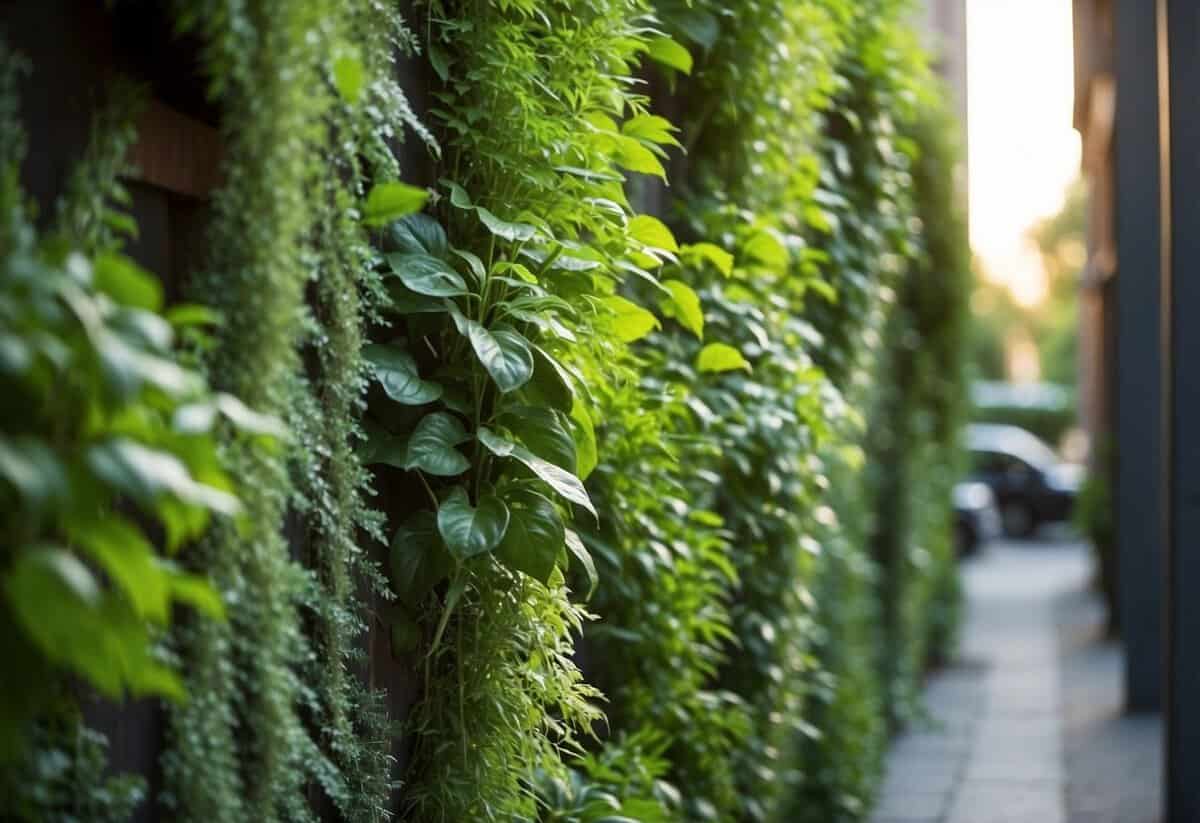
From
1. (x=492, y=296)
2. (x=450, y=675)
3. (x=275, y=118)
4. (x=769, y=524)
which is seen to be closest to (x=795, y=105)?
(x=769, y=524)

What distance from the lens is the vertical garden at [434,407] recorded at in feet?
4.47

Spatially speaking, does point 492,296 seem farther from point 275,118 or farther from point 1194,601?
point 1194,601

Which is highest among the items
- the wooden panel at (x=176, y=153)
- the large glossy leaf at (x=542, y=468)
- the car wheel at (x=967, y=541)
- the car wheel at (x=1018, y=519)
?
the wooden panel at (x=176, y=153)

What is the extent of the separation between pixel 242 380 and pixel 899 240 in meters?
3.43

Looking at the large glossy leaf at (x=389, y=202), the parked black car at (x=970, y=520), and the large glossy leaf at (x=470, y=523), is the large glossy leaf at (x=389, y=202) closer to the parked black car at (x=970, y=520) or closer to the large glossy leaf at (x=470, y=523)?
the large glossy leaf at (x=470, y=523)

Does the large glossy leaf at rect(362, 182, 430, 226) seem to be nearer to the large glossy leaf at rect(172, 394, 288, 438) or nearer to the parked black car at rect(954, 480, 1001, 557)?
the large glossy leaf at rect(172, 394, 288, 438)

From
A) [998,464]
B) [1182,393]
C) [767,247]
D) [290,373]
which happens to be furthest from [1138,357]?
[998,464]

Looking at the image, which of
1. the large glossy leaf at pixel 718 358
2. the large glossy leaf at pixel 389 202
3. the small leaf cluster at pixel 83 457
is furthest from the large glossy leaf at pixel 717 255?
the small leaf cluster at pixel 83 457

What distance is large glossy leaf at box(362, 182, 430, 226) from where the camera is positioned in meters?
2.01

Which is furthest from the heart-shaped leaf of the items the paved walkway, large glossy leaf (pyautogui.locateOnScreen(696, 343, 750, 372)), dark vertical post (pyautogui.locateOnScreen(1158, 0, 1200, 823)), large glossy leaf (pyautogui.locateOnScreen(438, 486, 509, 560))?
the paved walkway

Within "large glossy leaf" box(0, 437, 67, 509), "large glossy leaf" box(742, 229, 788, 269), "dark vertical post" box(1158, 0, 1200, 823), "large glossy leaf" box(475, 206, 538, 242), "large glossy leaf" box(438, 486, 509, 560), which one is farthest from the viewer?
"dark vertical post" box(1158, 0, 1200, 823)

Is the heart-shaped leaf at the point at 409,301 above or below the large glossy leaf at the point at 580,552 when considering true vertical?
above

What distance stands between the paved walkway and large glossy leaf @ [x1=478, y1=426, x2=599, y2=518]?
12.2 feet

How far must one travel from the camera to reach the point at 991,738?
7434mm
